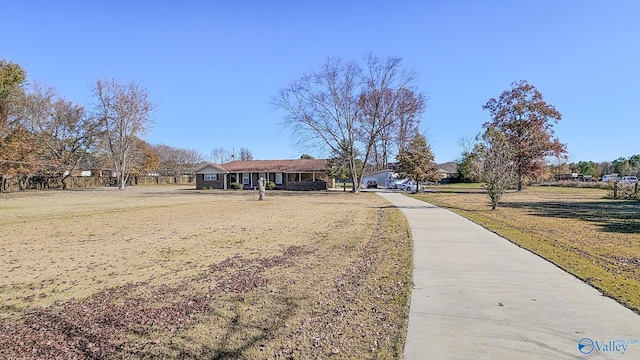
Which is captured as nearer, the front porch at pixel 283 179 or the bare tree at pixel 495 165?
the bare tree at pixel 495 165

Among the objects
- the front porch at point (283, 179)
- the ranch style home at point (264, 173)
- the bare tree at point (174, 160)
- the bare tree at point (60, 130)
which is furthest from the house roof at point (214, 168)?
the bare tree at point (174, 160)

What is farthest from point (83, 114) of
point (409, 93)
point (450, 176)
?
point (450, 176)

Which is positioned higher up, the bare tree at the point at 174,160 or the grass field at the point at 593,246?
the bare tree at the point at 174,160

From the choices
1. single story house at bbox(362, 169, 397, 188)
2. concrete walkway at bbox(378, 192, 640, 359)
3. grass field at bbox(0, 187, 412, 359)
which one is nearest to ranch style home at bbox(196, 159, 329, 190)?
single story house at bbox(362, 169, 397, 188)

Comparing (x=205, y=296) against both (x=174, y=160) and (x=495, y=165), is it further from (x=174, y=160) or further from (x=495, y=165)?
(x=174, y=160)

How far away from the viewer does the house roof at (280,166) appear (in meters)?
48.2

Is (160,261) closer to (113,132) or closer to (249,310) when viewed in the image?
(249,310)

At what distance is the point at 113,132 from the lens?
47.0 metres

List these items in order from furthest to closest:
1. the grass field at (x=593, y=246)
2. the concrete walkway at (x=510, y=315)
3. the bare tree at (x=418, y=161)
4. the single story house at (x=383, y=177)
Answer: the single story house at (x=383, y=177) < the bare tree at (x=418, y=161) < the grass field at (x=593, y=246) < the concrete walkway at (x=510, y=315)

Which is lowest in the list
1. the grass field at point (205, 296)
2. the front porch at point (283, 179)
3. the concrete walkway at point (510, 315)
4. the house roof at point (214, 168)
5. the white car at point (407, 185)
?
the grass field at point (205, 296)

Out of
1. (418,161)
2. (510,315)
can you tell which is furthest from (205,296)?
(418,161)

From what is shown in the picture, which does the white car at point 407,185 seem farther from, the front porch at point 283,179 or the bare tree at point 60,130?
the bare tree at point 60,130

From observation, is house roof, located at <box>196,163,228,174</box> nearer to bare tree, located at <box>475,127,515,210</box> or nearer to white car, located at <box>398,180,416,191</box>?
white car, located at <box>398,180,416,191</box>

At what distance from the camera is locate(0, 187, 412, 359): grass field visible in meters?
3.40
